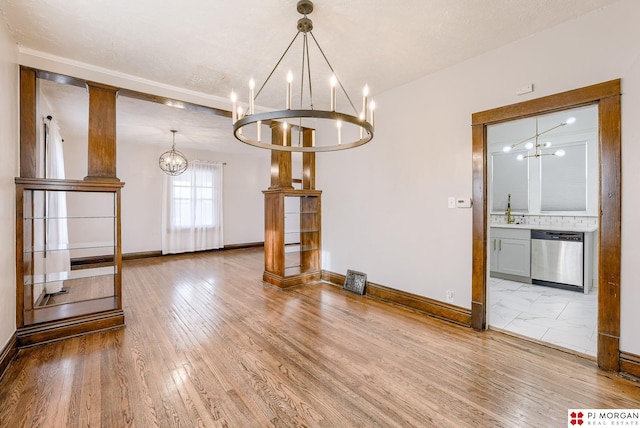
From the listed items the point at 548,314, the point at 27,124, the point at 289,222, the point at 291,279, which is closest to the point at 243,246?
the point at 289,222

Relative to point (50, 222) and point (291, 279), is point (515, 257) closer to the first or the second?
point (291, 279)

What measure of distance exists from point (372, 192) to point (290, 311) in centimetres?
198

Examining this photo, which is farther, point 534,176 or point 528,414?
point 534,176

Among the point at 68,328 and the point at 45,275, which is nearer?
the point at 68,328

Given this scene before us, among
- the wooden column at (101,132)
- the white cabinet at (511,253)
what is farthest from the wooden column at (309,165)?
the white cabinet at (511,253)

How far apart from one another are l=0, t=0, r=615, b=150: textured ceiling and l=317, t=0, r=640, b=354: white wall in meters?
0.20

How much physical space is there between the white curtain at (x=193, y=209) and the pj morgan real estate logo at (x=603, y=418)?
7.70 metres

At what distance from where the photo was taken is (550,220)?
5141 millimetres

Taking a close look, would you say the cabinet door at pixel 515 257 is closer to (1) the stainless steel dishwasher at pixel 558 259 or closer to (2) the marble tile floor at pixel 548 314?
(1) the stainless steel dishwasher at pixel 558 259

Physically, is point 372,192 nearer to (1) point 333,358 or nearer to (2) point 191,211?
A: (1) point 333,358

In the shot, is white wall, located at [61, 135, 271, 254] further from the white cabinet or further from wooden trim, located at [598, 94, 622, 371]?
wooden trim, located at [598, 94, 622, 371]

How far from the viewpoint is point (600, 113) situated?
2.31m

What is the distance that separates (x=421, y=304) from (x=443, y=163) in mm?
1713

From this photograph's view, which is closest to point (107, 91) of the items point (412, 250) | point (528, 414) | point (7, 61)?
point (7, 61)
